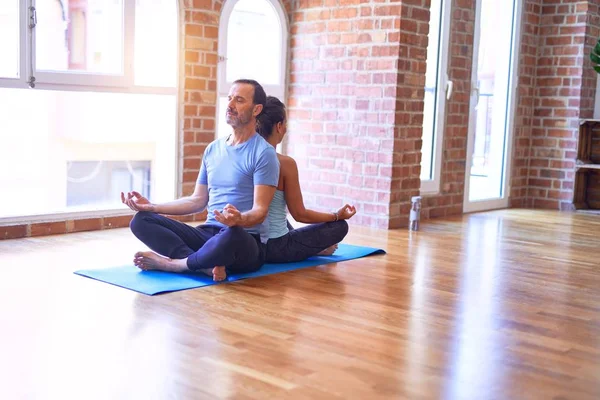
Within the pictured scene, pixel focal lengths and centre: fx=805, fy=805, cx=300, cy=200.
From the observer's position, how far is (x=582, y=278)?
414 centimetres

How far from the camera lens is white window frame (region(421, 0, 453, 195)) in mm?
6199

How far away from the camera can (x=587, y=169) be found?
7438mm

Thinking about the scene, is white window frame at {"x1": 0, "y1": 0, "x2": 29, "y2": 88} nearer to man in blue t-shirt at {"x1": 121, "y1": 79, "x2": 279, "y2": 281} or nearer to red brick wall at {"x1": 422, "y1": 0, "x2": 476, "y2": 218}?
man in blue t-shirt at {"x1": 121, "y1": 79, "x2": 279, "y2": 281}

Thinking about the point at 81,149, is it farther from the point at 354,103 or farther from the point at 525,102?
the point at 525,102

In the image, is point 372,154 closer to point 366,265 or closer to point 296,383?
point 366,265

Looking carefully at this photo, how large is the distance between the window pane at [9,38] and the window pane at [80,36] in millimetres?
128

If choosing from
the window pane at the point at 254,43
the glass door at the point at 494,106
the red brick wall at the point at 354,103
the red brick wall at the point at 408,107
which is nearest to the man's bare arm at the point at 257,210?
the red brick wall at the point at 354,103

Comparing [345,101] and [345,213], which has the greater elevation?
[345,101]

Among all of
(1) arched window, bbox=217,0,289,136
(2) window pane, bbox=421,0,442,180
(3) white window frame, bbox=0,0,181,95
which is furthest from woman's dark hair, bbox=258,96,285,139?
(2) window pane, bbox=421,0,442,180

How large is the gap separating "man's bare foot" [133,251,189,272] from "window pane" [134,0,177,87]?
5.93 ft

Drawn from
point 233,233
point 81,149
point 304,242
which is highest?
point 81,149

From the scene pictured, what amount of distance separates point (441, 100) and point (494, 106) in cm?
Answer: 124

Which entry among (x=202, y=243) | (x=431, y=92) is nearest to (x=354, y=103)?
(x=431, y=92)

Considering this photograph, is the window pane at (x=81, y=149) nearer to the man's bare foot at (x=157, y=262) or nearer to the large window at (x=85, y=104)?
the large window at (x=85, y=104)
